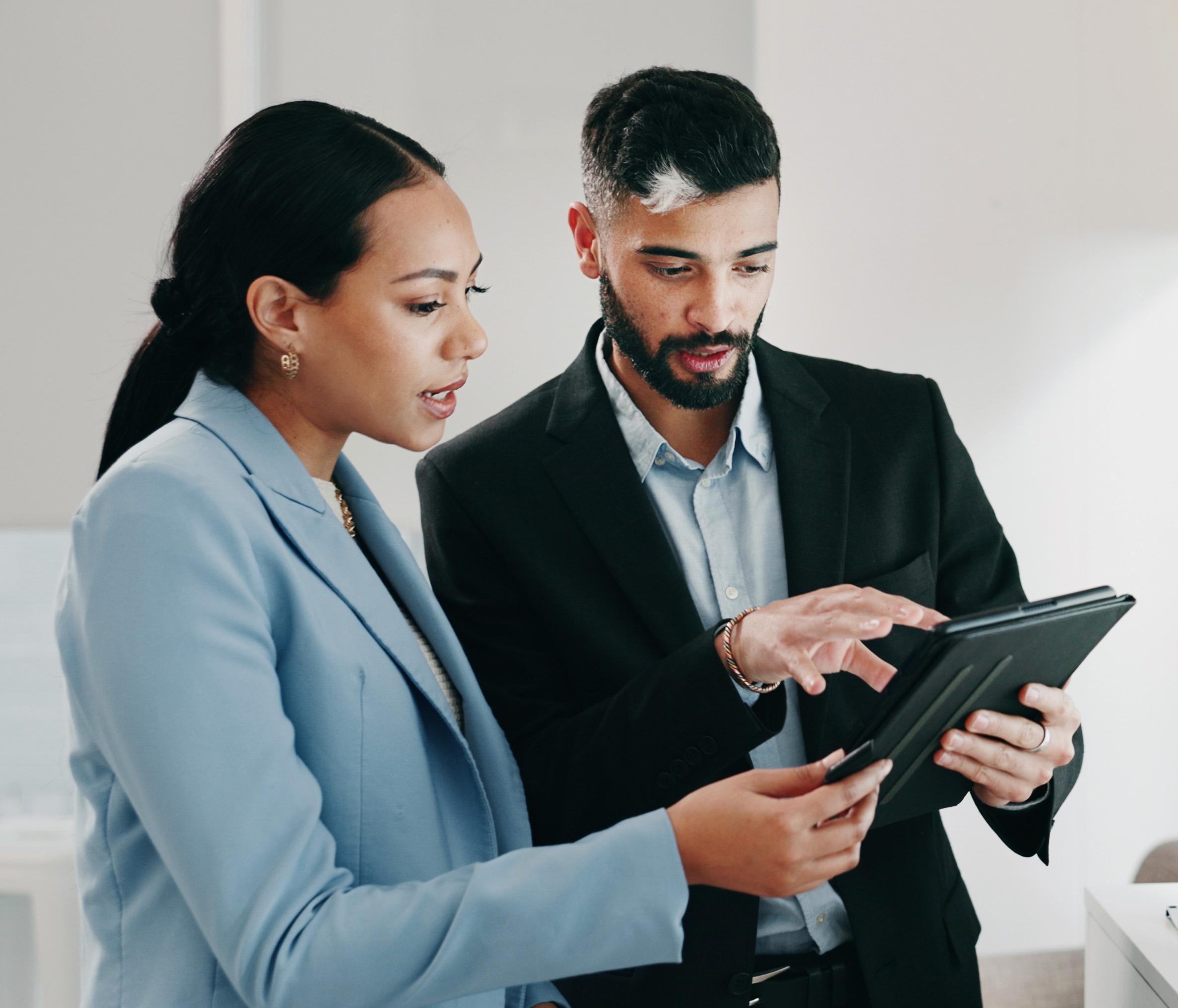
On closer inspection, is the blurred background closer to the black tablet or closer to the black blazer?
the black blazer

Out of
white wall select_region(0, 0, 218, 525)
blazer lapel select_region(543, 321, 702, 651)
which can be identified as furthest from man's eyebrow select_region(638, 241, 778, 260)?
white wall select_region(0, 0, 218, 525)

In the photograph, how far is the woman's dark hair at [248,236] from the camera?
3.21ft

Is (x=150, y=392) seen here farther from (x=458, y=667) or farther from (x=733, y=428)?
(x=733, y=428)

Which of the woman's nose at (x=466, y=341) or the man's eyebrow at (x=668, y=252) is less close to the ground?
the man's eyebrow at (x=668, y=252)

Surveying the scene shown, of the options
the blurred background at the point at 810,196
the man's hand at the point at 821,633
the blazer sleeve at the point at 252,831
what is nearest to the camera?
the blazer sleeve at the point at 252,831

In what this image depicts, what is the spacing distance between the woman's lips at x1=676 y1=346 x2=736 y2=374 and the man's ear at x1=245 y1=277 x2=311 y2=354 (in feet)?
1.74

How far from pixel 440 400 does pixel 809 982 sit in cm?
84

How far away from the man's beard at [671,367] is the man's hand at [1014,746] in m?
0.55

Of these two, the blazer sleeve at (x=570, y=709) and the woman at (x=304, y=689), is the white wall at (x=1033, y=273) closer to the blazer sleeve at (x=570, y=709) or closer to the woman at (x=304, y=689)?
the blazer sleeve at (x=570, y=709)

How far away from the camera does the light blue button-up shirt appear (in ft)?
4.04

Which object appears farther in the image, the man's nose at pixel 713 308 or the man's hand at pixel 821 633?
the man's nose at pixel 713 308

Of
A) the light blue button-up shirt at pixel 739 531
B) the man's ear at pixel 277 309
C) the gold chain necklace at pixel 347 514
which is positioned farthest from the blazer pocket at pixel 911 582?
the man's ear at pixel 277 309

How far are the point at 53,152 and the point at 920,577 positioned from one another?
6.78 feet

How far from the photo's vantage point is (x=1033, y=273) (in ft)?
7.27
